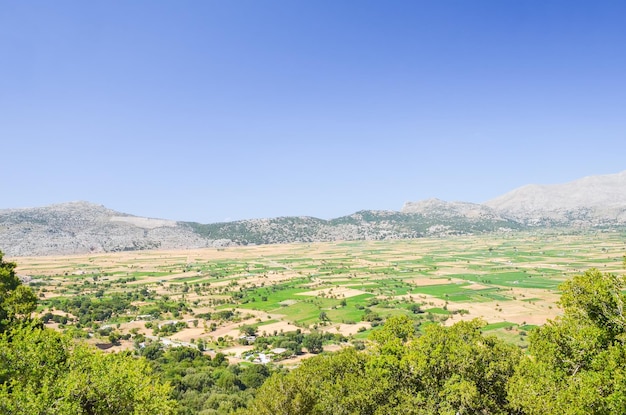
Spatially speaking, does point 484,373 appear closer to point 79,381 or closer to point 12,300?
point 79,381

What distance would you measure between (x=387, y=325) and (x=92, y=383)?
66.6ft

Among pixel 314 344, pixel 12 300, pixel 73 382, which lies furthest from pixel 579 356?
pixel 314 344

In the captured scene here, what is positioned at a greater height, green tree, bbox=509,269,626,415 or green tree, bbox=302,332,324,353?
green tree, bbox=509,269,626,415

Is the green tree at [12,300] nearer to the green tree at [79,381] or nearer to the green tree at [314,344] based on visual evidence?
the green tree at [79,381]

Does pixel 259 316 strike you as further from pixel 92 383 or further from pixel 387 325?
pixel 92 383

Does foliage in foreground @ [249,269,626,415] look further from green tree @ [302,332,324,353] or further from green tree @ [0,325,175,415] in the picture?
green tree @ [302,332,324,353]

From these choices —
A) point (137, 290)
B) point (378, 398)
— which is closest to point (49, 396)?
point (378, 398)

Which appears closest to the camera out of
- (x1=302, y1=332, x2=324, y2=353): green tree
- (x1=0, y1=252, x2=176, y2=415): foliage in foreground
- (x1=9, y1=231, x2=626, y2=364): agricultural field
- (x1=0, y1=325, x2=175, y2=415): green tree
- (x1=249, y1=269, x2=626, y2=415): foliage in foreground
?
(x1=0, y1=252, x2=176, y2=415): foliage in foreground

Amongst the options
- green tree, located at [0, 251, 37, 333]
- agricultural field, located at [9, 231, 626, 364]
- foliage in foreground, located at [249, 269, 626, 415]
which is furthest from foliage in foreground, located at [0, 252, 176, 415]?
agricultural field, located at [9, 231, 626, 364]

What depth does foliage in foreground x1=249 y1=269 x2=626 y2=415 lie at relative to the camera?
20250mm

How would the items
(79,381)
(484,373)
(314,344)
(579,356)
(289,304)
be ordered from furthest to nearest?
(289,304), (314,344), (484,373), (579,356), (79,381)

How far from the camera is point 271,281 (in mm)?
175875

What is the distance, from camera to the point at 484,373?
27.5 m

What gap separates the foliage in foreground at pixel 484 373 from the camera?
20.2 m
